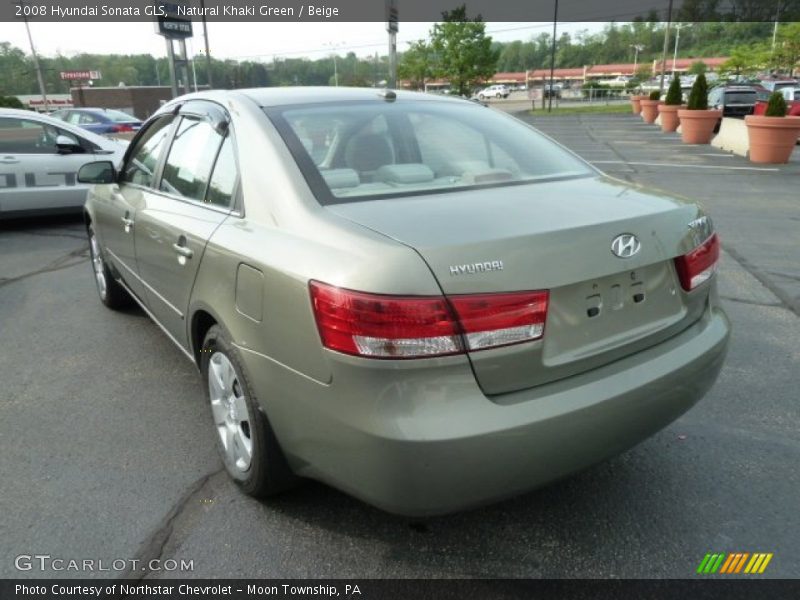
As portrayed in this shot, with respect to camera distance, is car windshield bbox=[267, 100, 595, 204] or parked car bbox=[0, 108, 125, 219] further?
parked car bbox=[0, 108, 125, 219]

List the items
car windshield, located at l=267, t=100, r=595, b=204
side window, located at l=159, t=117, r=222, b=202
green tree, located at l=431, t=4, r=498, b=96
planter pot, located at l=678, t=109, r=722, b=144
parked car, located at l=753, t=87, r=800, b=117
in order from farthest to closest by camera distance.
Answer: green tree, located at l=431, t=4, r=498, b=96 → planter pot, located at l=678, t=109, r=722, b=144 → parked car, located at l=753, t=87, r=800, b=117 → side window, located at l=159, t=117, r=222, b=202 → car windshield, located at l=267, t=100, r=595, b=204

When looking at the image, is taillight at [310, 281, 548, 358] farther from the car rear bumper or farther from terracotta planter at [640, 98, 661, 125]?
terracotta planter at [640, 98, 661, 125]

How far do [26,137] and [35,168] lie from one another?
50 centimetres

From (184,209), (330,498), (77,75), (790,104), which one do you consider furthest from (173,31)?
(77,75)

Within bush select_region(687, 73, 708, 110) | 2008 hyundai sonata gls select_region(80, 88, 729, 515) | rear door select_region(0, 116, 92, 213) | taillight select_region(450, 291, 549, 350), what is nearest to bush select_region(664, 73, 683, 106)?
bush select_region(687, 73, 708, 110)

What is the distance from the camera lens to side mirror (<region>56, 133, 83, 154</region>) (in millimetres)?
8345

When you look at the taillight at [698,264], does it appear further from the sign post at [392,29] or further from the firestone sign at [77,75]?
the firestone sign at [77,75]

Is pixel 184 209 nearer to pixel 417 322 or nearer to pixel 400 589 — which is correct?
pixel 417 322

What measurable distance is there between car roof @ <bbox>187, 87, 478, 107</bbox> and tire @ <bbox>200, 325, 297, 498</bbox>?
111cm

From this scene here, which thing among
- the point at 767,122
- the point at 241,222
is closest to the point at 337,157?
the point at 241,222

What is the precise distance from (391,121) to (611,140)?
20941mm

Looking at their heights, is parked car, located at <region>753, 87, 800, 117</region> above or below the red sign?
below

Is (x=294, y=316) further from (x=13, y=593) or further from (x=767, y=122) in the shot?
(x=767, y=122)

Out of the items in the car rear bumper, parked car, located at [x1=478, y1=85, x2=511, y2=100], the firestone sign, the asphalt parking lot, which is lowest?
parked car, located at [x1=478, y1=85, x2=511, y2=100]
